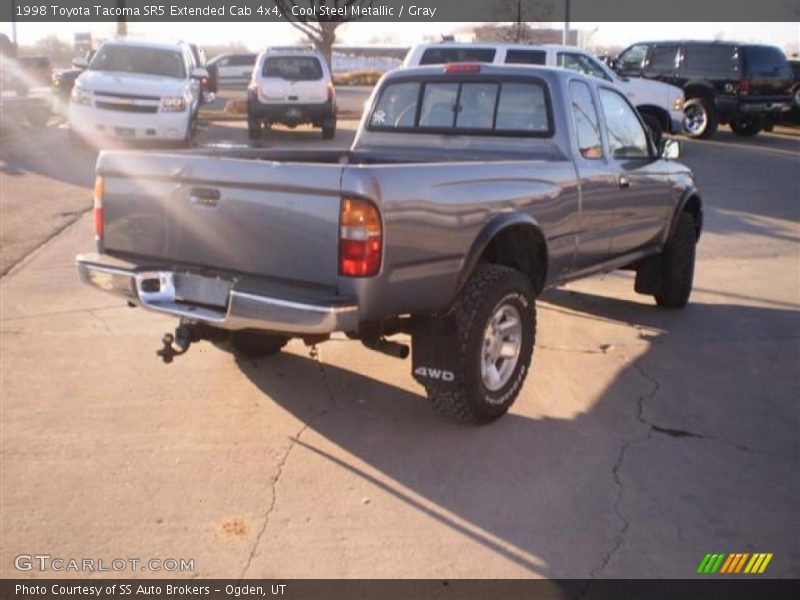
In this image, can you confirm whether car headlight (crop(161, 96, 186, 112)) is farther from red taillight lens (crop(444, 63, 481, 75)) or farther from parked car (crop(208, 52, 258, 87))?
parked car (crop(208, 52, 258, 87))

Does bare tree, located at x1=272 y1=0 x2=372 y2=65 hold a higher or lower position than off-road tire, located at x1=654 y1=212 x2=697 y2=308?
higher

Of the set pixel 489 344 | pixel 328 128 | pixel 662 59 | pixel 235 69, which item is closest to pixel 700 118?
pixel 662 59

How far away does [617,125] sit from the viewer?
22.6ft

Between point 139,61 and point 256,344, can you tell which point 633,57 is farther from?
point 256,344

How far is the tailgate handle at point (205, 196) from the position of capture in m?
4.67

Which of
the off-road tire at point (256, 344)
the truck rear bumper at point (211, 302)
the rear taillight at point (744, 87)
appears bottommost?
the off-road tire at point (256, 344)

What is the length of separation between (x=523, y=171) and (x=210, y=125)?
1973 centimetres

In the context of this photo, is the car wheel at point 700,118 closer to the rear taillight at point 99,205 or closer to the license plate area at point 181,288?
the rear taillight at point 99,205

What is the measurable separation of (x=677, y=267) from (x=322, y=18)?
75.7 feet

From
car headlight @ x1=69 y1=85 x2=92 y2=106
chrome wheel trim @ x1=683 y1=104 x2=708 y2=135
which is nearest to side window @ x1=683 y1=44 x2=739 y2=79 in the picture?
chrome wheel trim @ x1=683 y1=104 x2=708 y2=135

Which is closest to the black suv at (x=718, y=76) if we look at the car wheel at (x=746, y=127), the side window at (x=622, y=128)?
the car wheel at (x=746, y=127)

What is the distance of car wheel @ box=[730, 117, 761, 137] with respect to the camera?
23.0m

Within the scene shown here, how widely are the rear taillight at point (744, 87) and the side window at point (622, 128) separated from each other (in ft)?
51.1

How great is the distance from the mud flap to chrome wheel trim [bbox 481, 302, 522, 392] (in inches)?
8.9
